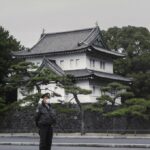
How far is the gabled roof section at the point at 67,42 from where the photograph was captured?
49656 mm

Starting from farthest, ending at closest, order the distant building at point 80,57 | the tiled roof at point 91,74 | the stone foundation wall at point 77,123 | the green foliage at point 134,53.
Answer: the green foliage at point 134,53, the distant building at point 80,57, the tiled roof at point 91,74, the stone foundation wall at point 77,123

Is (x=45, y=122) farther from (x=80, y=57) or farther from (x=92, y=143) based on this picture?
(x=80, y=57)

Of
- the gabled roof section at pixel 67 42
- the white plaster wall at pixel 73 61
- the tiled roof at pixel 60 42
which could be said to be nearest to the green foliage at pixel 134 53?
the gabled roof section at pixel 67 42

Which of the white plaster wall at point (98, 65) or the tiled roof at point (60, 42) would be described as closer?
the white plaster wall at point (98, 65)

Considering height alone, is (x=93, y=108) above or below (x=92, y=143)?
above

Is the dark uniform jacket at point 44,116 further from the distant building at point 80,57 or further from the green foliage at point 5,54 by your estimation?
the green foliage at point 5,54

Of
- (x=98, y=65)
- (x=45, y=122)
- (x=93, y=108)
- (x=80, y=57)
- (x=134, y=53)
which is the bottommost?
(x=45, y=122)

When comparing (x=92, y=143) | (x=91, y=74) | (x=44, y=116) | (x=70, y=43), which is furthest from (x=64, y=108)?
(x=44, y=116)

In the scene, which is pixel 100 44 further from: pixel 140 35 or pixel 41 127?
pixel 41 127

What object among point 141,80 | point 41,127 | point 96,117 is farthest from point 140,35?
point 41,127

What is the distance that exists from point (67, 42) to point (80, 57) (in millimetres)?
2677

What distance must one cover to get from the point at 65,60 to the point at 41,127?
38454 mm

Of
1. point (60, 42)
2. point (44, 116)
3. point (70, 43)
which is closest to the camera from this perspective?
point (44, 116)

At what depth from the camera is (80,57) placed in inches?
1946
